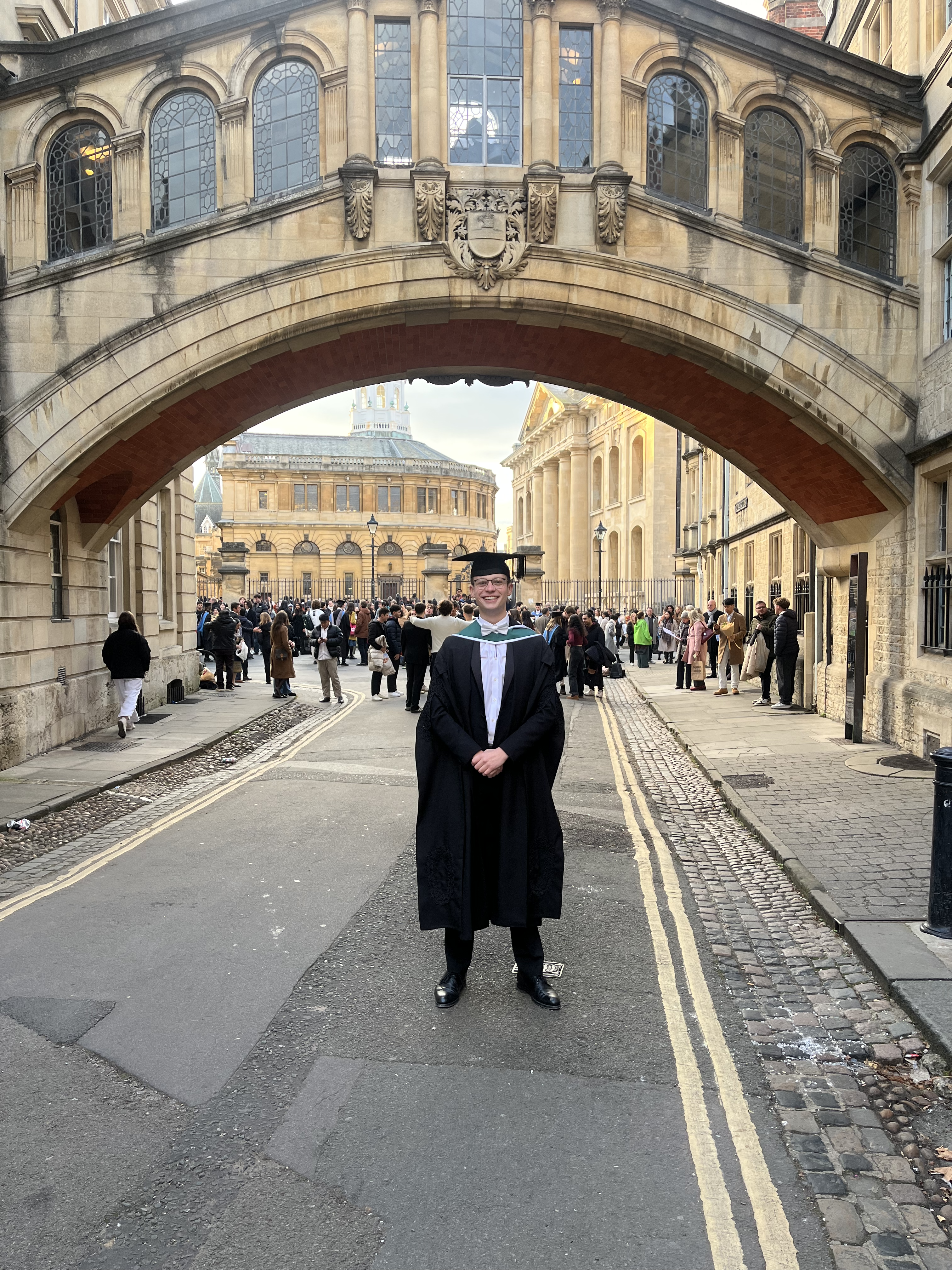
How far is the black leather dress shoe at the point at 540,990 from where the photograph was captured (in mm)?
4688

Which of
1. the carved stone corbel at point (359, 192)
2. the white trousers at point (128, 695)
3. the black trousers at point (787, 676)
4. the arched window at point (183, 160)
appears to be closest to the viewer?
the carved stone corbel at point (359, 192)

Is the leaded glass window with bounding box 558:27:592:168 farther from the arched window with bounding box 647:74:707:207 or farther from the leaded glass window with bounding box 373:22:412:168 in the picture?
the leaded glass window with bounding box 373:22:412:168

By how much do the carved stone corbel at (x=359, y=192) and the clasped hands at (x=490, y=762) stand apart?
9711 mm

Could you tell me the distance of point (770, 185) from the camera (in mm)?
13109

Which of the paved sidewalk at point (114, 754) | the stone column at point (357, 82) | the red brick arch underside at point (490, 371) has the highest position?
the stone column at point (357, 82)

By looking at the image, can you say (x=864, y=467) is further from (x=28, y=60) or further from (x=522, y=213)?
(x=28, y=60)

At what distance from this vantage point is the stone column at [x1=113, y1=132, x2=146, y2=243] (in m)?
12.5

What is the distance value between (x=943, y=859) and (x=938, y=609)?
6.70 metres

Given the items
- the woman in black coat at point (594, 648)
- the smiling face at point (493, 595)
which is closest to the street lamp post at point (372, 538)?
the woman in black coat at point (594, 648)

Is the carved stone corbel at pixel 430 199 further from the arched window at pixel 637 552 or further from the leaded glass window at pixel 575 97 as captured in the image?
the arched window at pixel 637 552

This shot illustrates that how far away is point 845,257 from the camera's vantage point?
13.1 metres

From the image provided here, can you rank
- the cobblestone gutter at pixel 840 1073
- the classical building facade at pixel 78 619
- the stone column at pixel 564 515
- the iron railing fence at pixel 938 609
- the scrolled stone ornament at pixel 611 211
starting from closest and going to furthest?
1. the cobblestone gutter at pixel 840 1073
2. the iron railing fence at pixel 938 609
3. the classical building facade at pixel 78 619
4. the scrolled stone ornament at pixel 611 211
5. the stone column at pixel 564 515

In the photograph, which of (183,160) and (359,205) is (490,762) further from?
(183,160)

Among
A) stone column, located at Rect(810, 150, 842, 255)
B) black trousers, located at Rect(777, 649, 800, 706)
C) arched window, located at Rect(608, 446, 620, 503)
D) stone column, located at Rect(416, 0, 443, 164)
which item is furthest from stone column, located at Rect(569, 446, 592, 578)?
stone column, located at Rect(416, 0, 443, 164)
